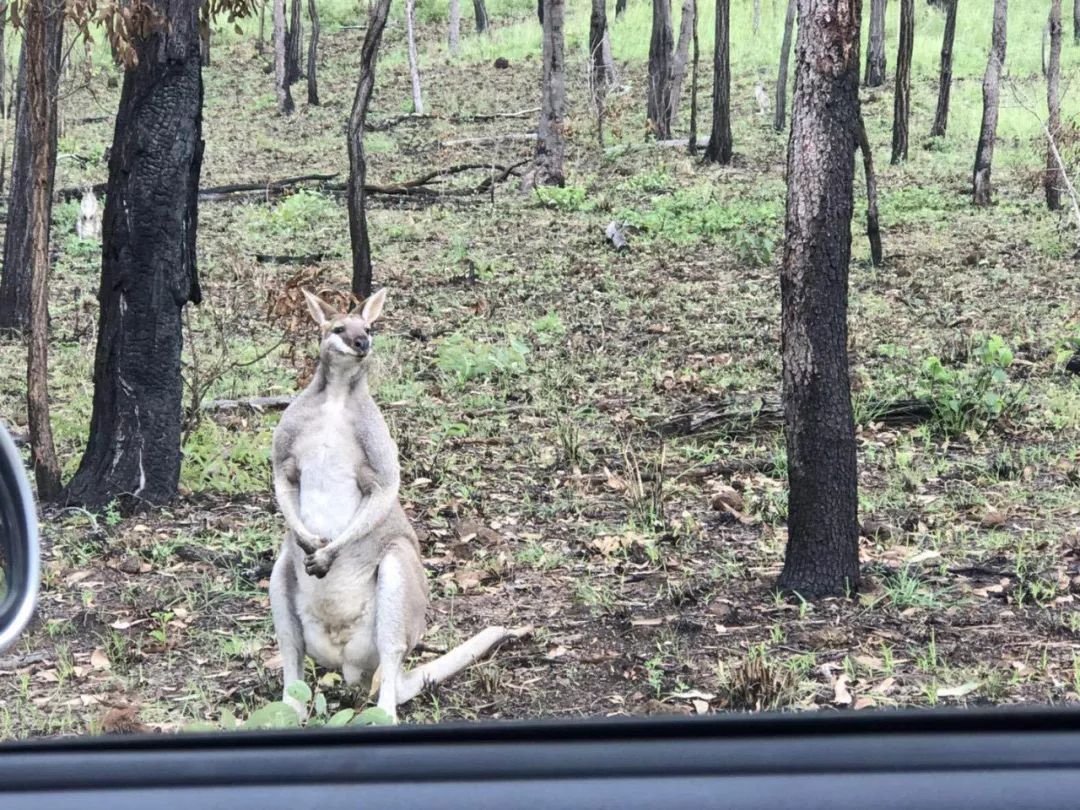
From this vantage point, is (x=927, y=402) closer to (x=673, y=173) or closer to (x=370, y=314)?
(x=370, y=314)

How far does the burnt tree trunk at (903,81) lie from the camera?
2223 centimetres

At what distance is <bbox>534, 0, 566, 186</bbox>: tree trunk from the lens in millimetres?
20406

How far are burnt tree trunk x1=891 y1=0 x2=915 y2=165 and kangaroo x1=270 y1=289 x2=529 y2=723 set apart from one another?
61.0ft

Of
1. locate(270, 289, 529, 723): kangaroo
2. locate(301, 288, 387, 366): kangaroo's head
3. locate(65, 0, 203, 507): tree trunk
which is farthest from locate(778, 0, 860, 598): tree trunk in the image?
locate(65, 0, 203, 507): tree trunk

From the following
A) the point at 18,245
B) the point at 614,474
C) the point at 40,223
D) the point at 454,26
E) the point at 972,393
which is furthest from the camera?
the point at 454,26

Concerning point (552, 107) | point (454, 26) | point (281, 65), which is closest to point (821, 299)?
point (552, 107)

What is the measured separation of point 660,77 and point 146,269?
20186 millimetres

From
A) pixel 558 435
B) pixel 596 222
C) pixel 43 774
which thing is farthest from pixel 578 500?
pixel 596 222

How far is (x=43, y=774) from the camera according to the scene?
1469 mm

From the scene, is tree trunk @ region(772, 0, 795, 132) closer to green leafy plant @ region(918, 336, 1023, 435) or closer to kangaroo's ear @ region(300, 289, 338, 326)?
green leafy plant @ region(918, 336, 1023, 435)

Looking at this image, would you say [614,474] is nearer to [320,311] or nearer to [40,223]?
[320,311]

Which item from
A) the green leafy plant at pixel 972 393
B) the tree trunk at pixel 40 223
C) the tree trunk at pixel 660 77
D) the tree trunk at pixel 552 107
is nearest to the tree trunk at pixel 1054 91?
the tree trunk at pixel 552 107

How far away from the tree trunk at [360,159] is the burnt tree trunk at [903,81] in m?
11.9

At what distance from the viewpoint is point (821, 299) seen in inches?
223
